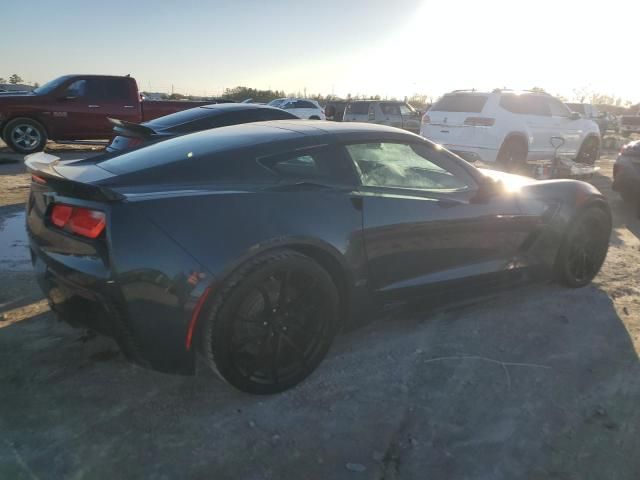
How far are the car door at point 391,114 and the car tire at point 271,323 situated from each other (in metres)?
16.3

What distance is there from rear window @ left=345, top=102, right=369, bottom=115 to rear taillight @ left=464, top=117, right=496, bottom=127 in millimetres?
9249

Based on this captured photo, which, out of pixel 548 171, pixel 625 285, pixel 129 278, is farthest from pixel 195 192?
pixel 548 171

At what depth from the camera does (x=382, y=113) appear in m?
18.4

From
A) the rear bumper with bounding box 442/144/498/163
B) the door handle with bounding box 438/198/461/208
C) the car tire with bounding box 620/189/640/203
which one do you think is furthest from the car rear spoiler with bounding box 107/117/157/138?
the car tire with bounding box 620/189/640/203

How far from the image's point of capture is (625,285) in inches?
178

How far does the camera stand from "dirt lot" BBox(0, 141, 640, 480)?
2.23 meters

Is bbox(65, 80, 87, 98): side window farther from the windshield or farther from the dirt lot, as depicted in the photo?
the dirt lot

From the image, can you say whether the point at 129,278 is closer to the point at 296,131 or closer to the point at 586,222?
the point at 296,131

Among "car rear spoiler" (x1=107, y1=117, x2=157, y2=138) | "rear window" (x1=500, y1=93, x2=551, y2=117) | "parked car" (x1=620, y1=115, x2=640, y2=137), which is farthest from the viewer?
"parked car" (x1=620, y1=115, x2=640, y2=137)

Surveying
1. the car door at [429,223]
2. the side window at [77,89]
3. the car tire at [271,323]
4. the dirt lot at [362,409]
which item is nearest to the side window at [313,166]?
the car door at [429,223]

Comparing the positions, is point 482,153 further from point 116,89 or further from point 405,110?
point 405,110

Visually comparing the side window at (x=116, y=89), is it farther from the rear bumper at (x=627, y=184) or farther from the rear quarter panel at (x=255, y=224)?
the rear quarter panel at (x=255, y=224)

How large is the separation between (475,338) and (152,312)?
7.16 feet

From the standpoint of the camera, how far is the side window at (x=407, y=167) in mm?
3109
